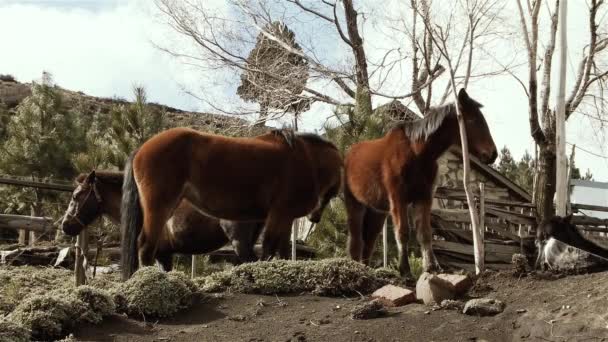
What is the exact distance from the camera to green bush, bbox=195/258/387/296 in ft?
21.8

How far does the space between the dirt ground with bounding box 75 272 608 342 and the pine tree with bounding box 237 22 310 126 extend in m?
12.8

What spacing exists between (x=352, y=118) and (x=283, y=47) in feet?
25.6

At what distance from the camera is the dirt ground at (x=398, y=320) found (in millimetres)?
5078

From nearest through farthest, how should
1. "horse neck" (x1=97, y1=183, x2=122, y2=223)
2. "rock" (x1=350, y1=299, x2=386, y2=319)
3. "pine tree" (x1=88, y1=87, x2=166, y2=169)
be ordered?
1. "rock" (x1=350, y1=299, x2=386, y2=319)
2. "horse neck" (x1=97, y1=183, x2=122, y2=223)
3. "pine tree" (x1=88, y1=87, x2=166, y2=169)

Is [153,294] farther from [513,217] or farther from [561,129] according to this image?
[513,217]

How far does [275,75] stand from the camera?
18969 millimetres

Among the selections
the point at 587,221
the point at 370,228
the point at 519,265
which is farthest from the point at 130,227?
the point at 587,221

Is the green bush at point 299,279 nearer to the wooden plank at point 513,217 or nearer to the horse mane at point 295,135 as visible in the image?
the horse mane at point 295,135

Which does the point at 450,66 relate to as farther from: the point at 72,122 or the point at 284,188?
the point at 72,122

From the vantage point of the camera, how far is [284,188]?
26.2ft

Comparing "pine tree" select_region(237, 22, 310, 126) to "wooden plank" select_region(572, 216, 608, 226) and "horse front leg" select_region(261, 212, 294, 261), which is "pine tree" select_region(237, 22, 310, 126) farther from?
"horse front leg" select_region(261, 212, 294, 261)

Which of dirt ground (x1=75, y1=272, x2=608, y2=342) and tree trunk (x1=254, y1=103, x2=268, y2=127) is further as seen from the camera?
tree trunk (x1=254, y1=103, x2=268, y2=127)

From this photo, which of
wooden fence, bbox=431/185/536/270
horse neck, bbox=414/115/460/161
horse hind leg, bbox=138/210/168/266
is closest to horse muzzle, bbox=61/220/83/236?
horse hind leg, bbox=138/210/168/266

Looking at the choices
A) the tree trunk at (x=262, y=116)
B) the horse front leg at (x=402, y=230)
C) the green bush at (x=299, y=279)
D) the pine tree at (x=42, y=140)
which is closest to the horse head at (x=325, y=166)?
the horse front leg at (x=402, y=230)
